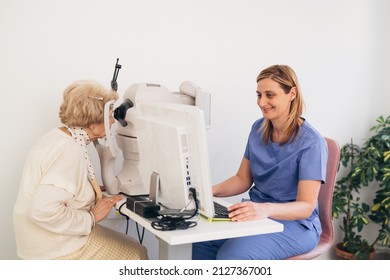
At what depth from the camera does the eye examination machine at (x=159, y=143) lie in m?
1.30

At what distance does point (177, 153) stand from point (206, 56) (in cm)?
131

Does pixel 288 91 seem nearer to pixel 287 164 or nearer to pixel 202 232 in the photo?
pixel 287 164

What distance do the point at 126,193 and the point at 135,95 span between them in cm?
41

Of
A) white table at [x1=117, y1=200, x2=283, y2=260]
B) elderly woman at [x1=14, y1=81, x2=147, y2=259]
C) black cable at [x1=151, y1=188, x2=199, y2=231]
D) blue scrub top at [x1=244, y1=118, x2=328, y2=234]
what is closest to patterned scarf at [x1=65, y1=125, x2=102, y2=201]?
elderly woman at [x1=14, y1=81, x2=147, y2=259]

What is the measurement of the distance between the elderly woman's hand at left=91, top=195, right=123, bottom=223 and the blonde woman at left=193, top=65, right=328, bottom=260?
1.46 ft

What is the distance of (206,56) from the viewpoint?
2525 mm

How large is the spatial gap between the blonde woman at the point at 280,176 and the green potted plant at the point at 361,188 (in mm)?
1088

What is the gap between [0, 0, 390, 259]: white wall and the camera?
2.14 meters

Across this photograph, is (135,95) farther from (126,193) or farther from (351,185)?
(351,185)

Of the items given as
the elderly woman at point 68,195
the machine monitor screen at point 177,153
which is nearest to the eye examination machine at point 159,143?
the machine monitor screen at point 177,153

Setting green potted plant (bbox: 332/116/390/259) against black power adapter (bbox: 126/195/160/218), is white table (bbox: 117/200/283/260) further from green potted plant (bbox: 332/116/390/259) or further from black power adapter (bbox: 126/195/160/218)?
green potted plant (bbox: 332/116/390/259)

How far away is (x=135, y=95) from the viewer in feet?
5.77

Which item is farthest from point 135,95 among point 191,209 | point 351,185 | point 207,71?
point 351,185

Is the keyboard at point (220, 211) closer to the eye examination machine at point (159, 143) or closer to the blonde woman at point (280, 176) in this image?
the blonde woman at point (280, 176)
